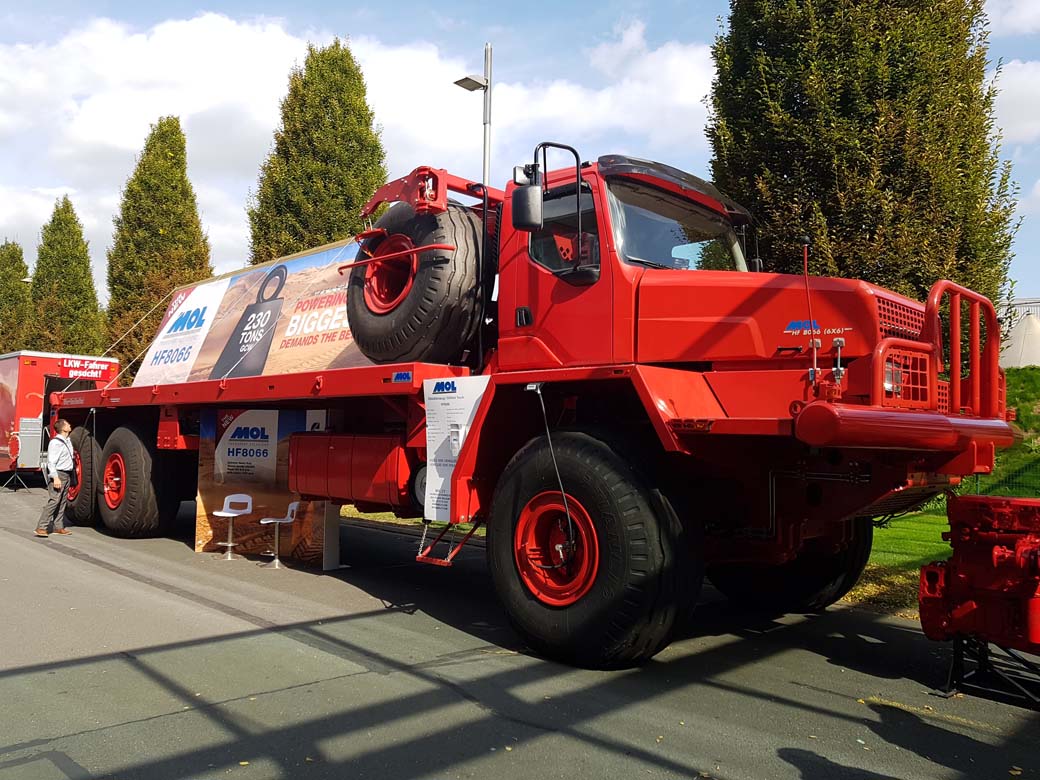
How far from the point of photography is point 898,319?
16.5ft

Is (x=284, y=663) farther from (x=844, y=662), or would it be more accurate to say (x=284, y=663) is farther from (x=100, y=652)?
(x=844, y=662)

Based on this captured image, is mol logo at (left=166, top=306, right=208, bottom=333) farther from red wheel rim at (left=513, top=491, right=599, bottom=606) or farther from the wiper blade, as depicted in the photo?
the wiper blade

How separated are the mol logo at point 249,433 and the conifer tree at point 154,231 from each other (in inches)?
687

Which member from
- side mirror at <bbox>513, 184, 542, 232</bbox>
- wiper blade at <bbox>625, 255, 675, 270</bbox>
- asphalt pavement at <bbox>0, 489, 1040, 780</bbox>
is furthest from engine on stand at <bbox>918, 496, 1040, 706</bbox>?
side mirror at <bbox>513, 184, 542, 232</bbox>

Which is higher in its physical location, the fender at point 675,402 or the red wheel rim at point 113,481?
the fender at point 675,402

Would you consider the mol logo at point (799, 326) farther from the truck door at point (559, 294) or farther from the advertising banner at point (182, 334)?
the advertising banner at point (182, 334)

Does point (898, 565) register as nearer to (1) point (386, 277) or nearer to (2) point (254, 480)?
(1) point (386, 277)

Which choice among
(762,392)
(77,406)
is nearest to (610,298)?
(762,392)

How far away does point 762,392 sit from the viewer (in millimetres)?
4895

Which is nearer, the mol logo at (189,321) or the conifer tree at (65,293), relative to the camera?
the mol logo at (189,321)

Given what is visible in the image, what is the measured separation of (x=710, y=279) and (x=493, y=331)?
196cm

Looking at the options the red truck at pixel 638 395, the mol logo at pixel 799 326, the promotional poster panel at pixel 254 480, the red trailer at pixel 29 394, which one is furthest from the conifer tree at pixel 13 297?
the mol logo at pixel 799 326

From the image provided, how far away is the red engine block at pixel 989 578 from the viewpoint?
4238mm

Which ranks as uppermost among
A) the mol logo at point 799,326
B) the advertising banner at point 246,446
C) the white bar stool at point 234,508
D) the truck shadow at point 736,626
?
the mol logo at point 799,326
